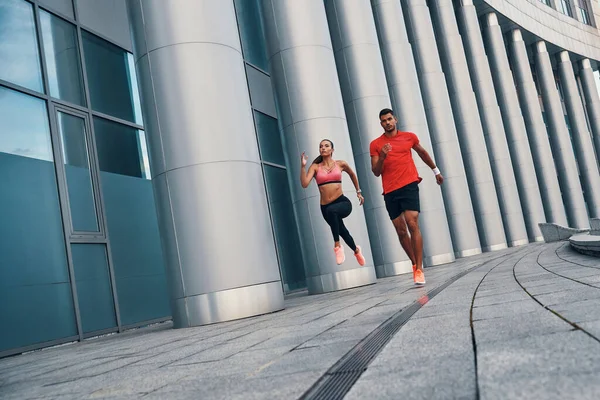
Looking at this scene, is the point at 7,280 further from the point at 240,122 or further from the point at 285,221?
the point at 285,221

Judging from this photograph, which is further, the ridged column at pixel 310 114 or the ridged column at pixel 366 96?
the ridged column at pixel 366 96

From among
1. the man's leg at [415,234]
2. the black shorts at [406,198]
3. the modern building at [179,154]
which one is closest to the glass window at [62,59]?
the modern building at [179,154]

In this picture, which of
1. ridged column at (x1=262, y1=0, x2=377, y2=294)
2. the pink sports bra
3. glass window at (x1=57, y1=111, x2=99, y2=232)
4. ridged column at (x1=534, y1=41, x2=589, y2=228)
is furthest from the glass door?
ridged column at (x1=534, y1=41, x2=589, y2=228)

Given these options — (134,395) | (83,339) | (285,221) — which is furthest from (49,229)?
(285,221)

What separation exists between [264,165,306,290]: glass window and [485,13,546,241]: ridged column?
17405 millimetres

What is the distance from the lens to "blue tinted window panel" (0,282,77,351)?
825cm

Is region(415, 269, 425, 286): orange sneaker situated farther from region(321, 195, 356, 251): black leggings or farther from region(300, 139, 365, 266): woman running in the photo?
region(321, 195, 356, 251): black leggings

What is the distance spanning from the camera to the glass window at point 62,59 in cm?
1012

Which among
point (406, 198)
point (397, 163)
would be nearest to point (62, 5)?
point (397, 163)

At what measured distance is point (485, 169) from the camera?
2712cm

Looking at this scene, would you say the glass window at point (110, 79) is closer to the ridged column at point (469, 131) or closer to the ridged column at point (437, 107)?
the ridged column at point (437, 107)

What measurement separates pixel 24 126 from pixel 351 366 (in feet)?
26.1

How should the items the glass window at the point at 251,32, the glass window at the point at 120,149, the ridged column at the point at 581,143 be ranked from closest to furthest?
the glass window at the point at 120,149 < the glass window at the point at 251,32 < the ridged column at the point at 581,143

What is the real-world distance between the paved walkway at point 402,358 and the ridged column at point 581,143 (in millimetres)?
36711
